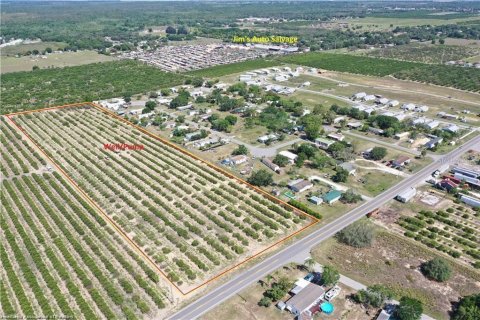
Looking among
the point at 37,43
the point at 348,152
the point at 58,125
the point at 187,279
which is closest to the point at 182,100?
the point at 58,125

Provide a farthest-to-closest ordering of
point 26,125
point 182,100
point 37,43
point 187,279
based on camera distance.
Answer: point 37,43, point 182,100, point 26,125, point 187,279

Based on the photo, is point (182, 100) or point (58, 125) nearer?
point (58, 125)

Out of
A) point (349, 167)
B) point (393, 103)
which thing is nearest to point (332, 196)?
point (349, 167)

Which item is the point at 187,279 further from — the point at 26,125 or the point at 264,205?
the point at 26,125

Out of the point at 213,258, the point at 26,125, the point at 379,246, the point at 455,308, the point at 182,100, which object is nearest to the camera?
the point at 455,308

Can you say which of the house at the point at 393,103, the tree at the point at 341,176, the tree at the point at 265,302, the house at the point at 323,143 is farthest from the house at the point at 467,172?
the tree at the point at 265,302

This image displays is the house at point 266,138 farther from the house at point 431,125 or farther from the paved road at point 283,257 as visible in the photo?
the house at point 431,125
